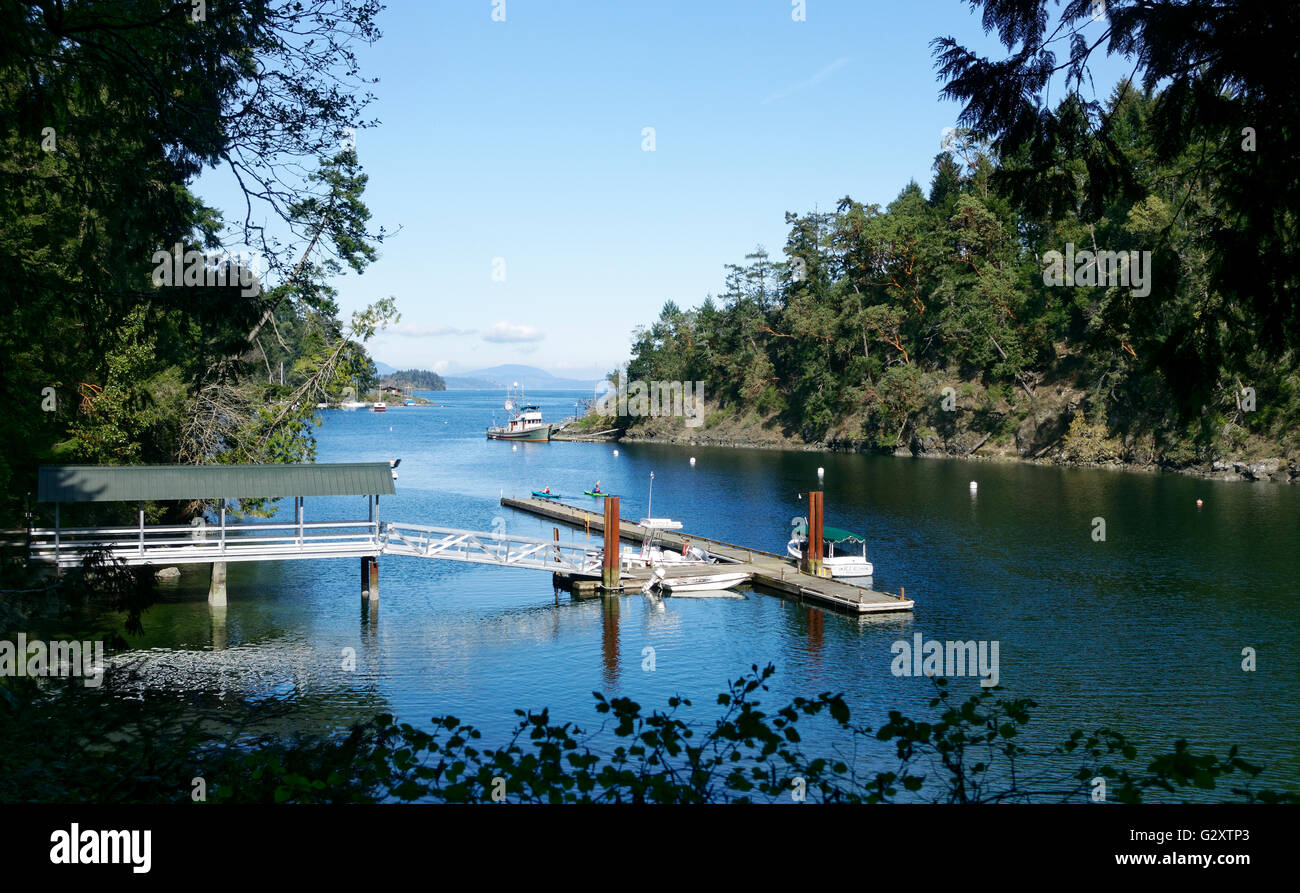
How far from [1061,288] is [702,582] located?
53.1 m

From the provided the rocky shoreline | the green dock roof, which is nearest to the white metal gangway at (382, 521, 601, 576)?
the green dock roof

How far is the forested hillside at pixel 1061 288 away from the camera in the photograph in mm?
9703

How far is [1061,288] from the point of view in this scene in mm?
76125

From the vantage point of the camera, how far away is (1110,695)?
23.0 m

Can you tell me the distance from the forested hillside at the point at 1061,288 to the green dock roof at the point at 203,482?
20.9 meters

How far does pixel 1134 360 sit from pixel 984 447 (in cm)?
1373

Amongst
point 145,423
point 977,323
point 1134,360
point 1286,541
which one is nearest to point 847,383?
point 977,323

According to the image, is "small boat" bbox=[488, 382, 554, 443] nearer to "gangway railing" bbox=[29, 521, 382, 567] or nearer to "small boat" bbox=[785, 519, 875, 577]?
"small boat" bbox=[785, 519, 875, 577]

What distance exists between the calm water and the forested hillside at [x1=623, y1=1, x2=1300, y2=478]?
22.6 ft

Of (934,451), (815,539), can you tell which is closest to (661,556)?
(815,539)

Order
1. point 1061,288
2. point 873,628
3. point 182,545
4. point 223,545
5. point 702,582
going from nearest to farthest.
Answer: point 223,545 → point 873,628 → point 182,545 → point 702,582 → point 1061,288

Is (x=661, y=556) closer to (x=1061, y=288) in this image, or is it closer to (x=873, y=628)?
(x=873, y=628)
